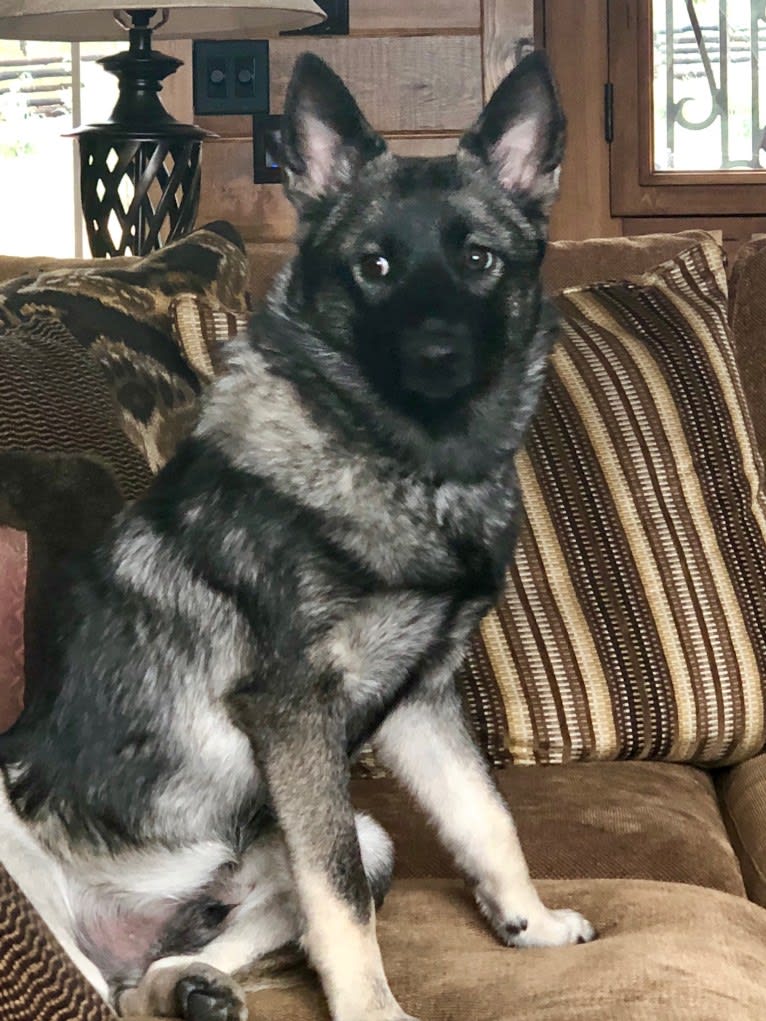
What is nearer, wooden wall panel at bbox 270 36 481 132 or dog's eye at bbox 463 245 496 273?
dog's eye at bbox 463 245 496 273

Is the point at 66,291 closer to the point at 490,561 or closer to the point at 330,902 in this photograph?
the point at 490,561

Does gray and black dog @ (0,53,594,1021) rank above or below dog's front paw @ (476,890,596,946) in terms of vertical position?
above

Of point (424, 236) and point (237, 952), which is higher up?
point (424, 236)

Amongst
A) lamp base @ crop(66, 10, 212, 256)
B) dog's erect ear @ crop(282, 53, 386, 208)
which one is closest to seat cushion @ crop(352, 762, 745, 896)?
dog's erect ear @ crop(282, 53, 386, 208)

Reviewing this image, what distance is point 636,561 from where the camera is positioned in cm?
167

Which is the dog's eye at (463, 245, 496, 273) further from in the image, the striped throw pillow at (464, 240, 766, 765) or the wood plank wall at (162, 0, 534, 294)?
the wood plank wall at (162, 0, 534, 294)

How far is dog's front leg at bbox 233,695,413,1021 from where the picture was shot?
1.10 meters

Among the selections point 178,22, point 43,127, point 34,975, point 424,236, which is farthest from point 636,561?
point 43,127

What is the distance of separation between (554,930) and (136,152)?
5.27ft

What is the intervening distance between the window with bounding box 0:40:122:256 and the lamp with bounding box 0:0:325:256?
0.73 metres

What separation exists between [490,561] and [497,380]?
0.19 m

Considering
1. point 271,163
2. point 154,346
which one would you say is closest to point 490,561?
point 154,346

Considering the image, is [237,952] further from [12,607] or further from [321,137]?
[321,137]

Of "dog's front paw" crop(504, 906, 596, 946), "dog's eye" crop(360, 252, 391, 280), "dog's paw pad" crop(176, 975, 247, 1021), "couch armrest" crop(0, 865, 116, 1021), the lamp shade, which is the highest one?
the lamp shade
